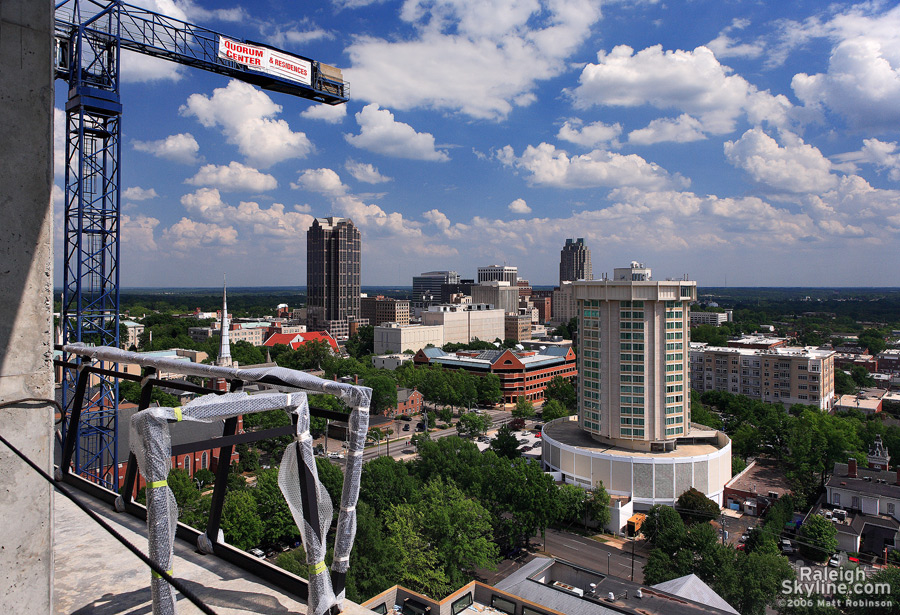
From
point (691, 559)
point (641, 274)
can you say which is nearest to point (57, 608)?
point (691, 559)

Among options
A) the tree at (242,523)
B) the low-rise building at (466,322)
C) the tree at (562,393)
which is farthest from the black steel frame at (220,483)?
the low-rise building at (466,322)

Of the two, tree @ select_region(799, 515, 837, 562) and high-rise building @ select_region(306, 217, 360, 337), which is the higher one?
high-rise building @ select_region(306, 217, 360, 337)

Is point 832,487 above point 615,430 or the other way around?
the other way around

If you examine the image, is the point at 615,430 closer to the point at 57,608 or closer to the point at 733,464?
the point at 733,464

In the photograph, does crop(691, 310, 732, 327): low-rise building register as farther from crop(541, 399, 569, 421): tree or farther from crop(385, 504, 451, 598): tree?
crop(385, 504, 451, 598): tree

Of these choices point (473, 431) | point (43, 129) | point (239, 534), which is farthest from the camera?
point (473, 431)

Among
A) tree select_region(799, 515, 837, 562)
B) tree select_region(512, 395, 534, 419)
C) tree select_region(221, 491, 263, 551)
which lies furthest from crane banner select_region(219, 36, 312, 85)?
tree select_region(512, 395, 534, 419)

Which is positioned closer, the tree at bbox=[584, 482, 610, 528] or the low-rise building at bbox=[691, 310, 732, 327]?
the tree at bbox=[584, 482, 610, 528]
